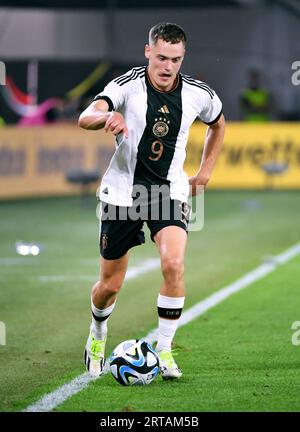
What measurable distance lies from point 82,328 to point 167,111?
279 cm

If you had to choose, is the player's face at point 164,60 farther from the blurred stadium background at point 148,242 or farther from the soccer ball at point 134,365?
the blurred stadium background at point 148,242

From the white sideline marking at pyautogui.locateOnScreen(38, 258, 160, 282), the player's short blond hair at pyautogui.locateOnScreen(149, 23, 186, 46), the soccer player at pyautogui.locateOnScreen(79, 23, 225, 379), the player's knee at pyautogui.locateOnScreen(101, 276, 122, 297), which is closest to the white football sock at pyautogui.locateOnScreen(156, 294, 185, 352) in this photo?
the soccer player at pyautogui.locateOnScreen(79, 23, 225, 379)

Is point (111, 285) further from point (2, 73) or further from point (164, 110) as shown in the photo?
point (2, 73)

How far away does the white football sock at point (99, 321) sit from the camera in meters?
8.08

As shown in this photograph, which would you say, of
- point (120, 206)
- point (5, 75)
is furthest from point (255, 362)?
point (5, 75)

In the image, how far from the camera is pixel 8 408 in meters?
6.71

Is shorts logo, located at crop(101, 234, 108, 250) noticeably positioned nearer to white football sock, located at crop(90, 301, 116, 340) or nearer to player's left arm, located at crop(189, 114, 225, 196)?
white football sock, located at crop(90, 301, 116, 340)

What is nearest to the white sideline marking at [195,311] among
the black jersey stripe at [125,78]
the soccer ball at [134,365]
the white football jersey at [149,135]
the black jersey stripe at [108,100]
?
the soccer ball at [134,365]

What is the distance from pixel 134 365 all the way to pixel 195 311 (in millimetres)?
3260

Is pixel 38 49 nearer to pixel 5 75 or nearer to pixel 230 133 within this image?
pixel 5 75

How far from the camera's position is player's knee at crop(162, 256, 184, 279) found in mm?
7520

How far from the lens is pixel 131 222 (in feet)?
25.6

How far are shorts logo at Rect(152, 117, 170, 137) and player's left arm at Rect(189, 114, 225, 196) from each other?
59 cm

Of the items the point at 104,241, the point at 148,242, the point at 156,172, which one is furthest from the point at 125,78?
the point at 148,242
